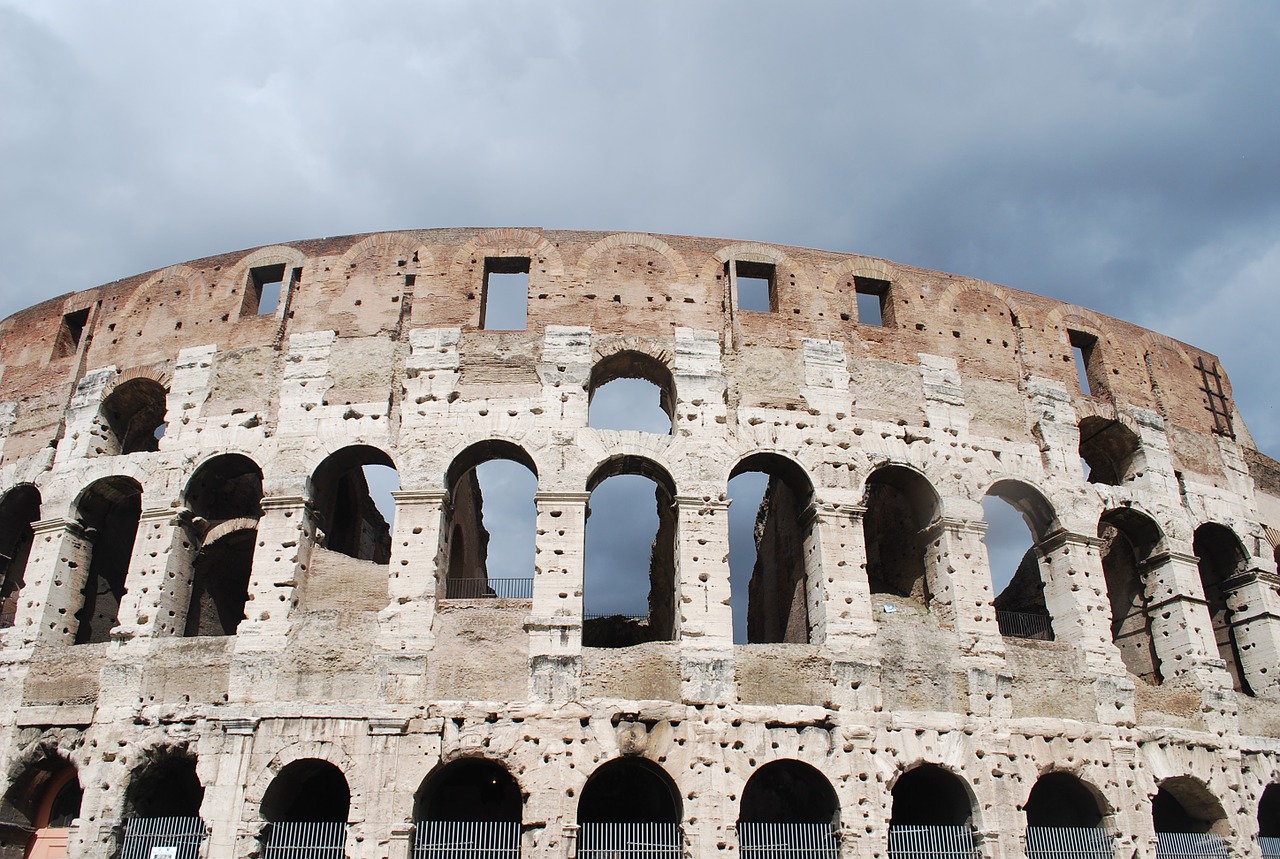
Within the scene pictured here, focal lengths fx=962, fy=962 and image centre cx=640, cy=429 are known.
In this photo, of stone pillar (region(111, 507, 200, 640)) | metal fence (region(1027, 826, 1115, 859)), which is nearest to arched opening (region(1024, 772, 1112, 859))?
metal fence (region(1027, 826, 1115, 859))

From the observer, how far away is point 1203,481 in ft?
48.6

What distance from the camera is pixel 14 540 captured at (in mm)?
14125

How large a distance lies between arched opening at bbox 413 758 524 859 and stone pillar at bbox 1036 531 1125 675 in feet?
24.4

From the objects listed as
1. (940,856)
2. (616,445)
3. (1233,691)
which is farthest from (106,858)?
(1233,691)

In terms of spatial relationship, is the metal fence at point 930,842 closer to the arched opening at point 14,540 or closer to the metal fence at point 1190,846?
the metal fence at point 1190,846

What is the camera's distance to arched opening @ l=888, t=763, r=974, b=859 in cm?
1095

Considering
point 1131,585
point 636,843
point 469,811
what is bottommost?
point 636,843

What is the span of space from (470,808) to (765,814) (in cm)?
428

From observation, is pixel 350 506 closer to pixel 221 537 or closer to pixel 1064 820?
pixel 221 537

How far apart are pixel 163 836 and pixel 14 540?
5963mm

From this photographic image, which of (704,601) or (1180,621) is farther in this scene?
(1180,621)

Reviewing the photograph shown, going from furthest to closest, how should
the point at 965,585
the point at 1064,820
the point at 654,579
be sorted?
the point at 654,579, the point at 1064,820, the point at 965,585

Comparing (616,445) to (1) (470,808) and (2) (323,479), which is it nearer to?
(2) (323,479)

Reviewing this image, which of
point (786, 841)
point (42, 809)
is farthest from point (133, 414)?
point (786, 841)
